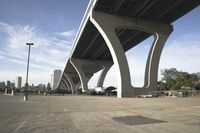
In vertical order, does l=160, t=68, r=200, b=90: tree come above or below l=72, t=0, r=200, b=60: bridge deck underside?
below

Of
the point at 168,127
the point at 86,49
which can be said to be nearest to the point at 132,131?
the point at 168,127

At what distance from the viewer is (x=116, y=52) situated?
40844mm

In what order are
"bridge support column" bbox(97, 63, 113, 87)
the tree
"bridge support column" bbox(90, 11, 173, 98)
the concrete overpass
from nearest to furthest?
the concrete overpass
"bridge support column" bbox(90, 11, 173, 98)
the tree
"bridge support column" bbox(97, 63, 113, 87)

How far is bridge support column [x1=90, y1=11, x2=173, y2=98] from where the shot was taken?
134 feet

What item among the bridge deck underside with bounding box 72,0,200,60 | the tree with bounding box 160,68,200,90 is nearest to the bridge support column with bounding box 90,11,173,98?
the bridge deck underside with bounding box 72,0,200,60

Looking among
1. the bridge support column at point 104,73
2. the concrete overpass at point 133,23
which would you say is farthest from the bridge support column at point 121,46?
the bridge support column at point 104,73

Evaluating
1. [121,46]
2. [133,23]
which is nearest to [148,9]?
[133,23]

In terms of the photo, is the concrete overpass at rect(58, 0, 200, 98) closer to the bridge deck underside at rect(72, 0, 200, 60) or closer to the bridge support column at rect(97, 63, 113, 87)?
the bridge deck underside at rect(72, 0, 200, 60)

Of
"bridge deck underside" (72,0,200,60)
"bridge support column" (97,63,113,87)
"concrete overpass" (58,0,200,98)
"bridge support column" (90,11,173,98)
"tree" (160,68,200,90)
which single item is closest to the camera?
"bridge deck underside" (72,0,200,60)

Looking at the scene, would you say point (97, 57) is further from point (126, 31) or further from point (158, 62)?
point (158, 62)

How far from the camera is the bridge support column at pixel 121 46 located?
40781 millimetres

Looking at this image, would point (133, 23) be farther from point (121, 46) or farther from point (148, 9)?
point (121, 46)

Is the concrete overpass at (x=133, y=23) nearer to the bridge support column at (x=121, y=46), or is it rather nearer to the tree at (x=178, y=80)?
the bridge support column at (x=121, y=46)

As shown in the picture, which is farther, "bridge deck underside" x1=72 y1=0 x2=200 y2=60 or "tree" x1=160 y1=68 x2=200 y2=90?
"tree" x1=160 y1=68 x2=200 y2=90
